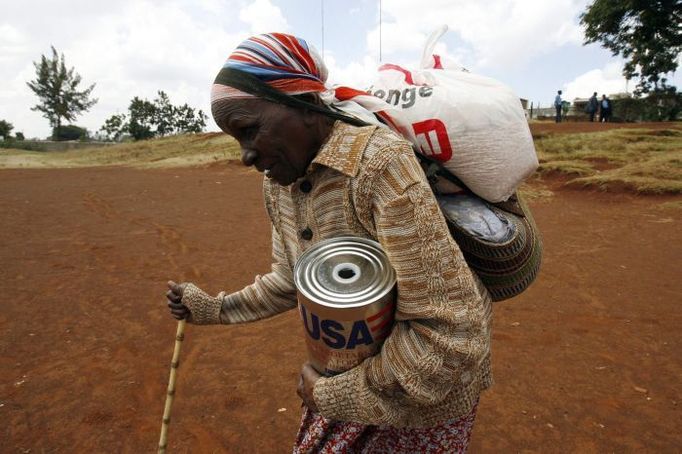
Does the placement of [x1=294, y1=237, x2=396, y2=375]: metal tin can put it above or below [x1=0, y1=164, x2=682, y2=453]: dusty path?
above

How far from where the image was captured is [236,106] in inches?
43.8

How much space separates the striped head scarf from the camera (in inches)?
42.9

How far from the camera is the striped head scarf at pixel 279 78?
1089 mm

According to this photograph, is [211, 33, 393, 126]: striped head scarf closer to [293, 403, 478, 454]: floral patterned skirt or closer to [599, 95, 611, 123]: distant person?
[293, 403, 478, 454]: floral patterned skirt

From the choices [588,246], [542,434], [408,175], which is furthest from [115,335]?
[588,246]

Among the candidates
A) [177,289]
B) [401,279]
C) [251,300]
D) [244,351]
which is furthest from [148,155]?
[401,279]

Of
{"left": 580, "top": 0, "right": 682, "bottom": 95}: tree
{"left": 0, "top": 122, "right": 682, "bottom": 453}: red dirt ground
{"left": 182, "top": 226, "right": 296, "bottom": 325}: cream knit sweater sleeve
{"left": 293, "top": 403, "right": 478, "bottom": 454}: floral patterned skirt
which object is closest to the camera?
{"left": 293, "top": 403, "right": 478, "bottom": 454}: floral patterned skirt

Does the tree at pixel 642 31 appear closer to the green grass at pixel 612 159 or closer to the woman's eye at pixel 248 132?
the green grass at pixel 612 159

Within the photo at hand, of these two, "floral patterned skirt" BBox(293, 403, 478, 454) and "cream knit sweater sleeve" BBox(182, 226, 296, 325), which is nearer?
"floral patterned skirt" BBox(293, 403, 478, 454)

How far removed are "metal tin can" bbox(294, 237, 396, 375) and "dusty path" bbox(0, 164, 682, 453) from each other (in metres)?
2.01

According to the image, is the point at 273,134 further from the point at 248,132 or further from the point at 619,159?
the point at 619,159

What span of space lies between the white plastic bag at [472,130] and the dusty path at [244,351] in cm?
211

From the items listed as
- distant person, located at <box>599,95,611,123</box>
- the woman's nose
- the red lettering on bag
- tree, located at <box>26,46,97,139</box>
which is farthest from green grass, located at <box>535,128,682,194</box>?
tree, located at <box>26,46,97,139</box>

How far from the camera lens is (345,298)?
0.99 m
